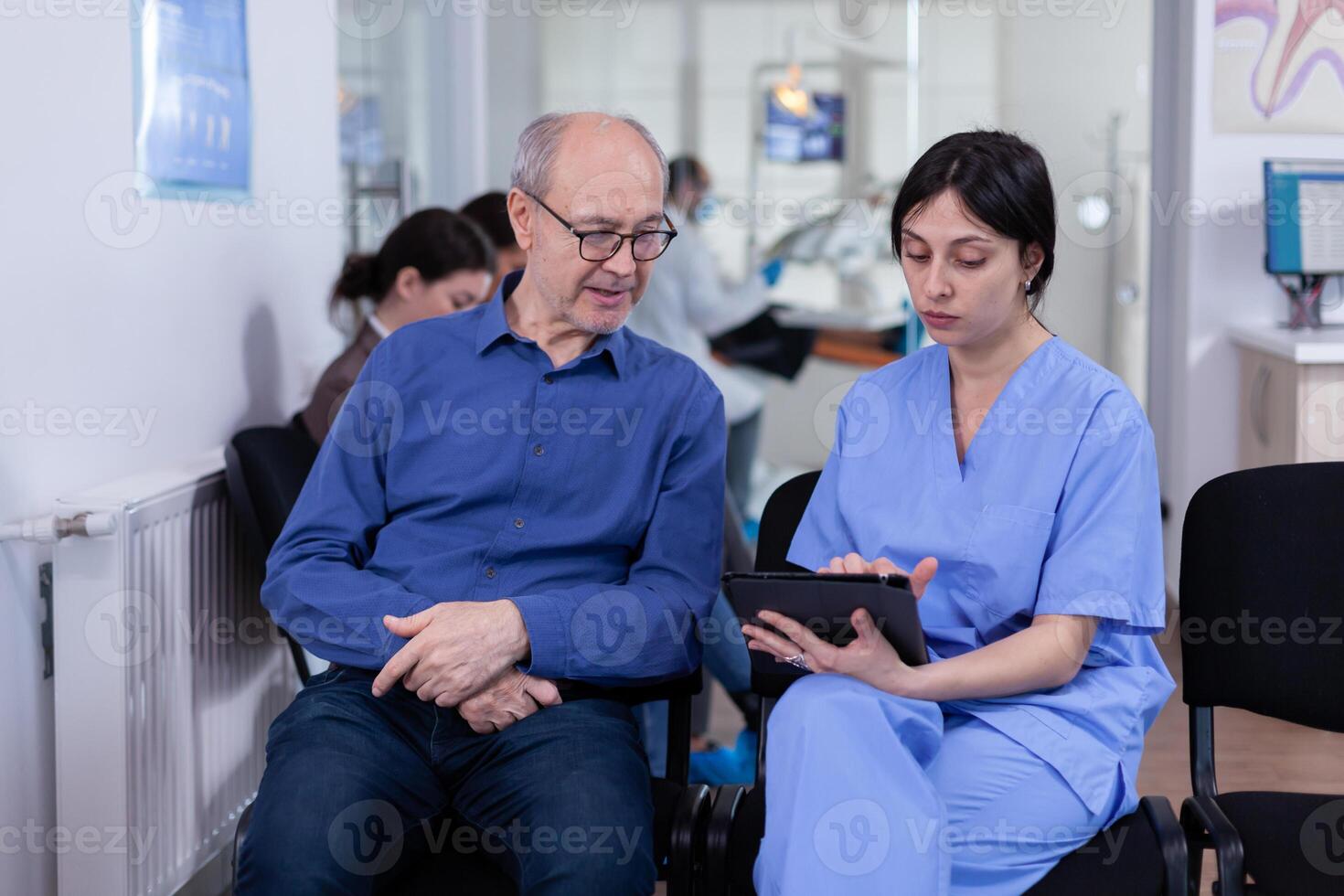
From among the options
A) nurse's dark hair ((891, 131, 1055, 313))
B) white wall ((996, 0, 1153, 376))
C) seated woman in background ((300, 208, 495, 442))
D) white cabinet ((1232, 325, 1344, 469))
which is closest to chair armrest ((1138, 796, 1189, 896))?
nurse's dark hair ((891, 131, 1055, 313))

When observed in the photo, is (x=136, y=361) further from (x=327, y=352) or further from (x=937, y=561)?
(x=937, y=561)

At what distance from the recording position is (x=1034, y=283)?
170cm

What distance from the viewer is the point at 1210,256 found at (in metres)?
4.08

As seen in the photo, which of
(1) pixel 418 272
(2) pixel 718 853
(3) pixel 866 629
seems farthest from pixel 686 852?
(1) pixel 418 272

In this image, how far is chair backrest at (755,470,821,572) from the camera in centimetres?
189

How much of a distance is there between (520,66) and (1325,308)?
2851 millimetres

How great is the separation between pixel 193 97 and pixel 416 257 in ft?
1.97

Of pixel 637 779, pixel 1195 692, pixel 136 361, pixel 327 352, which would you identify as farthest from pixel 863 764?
pixel 327 352

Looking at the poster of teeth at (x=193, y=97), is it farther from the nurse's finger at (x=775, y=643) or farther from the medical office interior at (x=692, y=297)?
the nurse's finger at (x=775, y=643)

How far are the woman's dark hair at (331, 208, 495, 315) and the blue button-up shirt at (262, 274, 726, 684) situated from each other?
928 millimetres

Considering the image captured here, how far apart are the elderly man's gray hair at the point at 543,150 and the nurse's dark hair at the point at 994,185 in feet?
1.36

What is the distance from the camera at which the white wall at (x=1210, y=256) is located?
403cm

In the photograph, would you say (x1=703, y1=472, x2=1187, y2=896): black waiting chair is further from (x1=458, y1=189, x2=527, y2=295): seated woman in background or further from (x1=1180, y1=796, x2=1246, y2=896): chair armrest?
(x1=458, y1=189, x2=527, y2=295): seated woman in background

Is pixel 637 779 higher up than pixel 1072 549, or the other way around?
pixel 1072 549
